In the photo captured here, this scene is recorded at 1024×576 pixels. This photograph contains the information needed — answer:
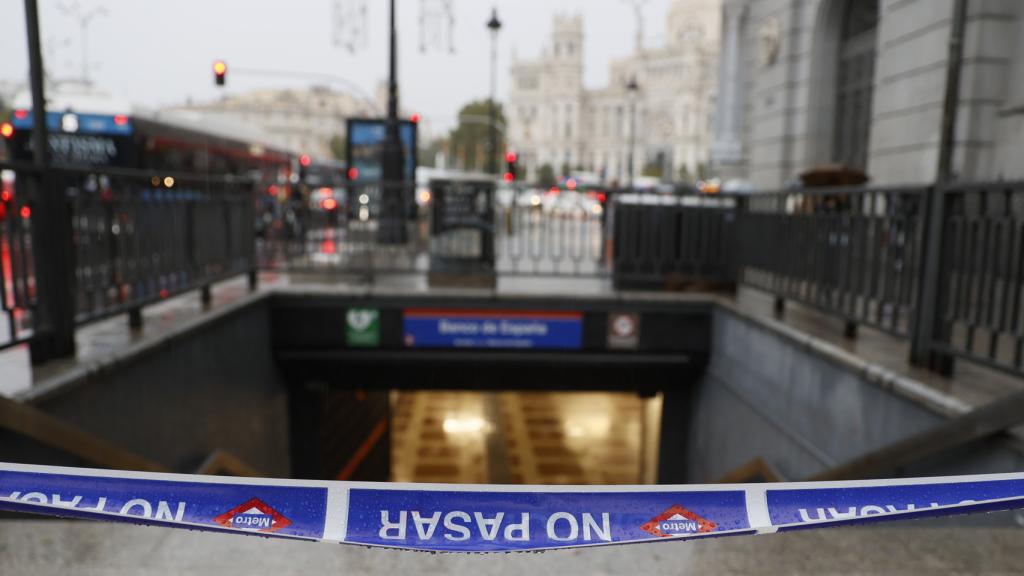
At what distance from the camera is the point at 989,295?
4.35 metres

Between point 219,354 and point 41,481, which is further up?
point 41,481

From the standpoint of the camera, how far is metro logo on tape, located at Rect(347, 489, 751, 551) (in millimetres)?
1529

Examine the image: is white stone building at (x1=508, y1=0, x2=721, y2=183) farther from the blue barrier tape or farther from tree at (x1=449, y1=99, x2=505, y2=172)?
the blue barrier tape

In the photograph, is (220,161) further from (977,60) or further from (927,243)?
(927,243)

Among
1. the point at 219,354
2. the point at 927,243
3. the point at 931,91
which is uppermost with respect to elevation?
the point at 931,91

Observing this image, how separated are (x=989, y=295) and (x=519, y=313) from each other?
4.90 m

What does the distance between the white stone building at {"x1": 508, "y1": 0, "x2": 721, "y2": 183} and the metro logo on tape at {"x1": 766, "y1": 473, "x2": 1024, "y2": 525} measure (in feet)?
438

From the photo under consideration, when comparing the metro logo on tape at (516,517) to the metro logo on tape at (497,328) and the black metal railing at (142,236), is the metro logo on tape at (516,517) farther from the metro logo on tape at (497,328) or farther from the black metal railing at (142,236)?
the metro logo on tape at (497,328)

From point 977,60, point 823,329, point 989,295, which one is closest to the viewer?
point 989,295

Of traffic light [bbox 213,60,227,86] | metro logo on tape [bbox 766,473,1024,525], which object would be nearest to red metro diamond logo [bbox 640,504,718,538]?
metro logo on tape [bbox 766,473,1024,525]

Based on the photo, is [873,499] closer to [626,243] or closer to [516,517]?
[516,517]

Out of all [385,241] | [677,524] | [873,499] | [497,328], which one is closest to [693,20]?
[385,241]

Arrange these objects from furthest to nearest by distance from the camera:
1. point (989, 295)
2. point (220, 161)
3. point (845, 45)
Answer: point (220, 161), point (845, 45), point (989, 295)

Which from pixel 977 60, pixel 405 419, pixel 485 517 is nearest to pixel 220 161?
pixel 405 419
